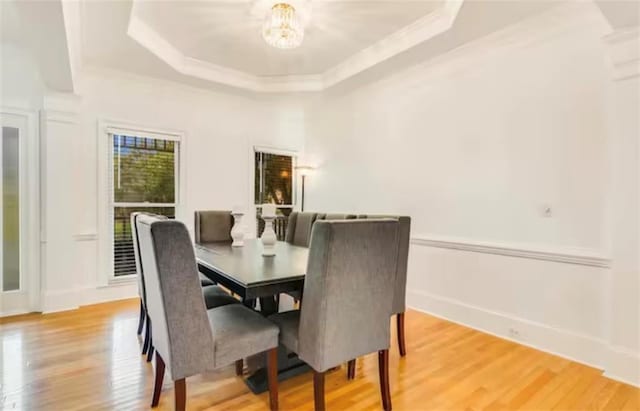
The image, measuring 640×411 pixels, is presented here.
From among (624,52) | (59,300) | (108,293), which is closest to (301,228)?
(108,293)

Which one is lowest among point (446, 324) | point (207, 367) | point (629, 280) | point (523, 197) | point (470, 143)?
point (446, 324)

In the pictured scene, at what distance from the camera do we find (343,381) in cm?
216

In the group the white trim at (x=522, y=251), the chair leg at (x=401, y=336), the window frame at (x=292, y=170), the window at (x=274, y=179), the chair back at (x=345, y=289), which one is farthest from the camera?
the window at (x=274, y=179)

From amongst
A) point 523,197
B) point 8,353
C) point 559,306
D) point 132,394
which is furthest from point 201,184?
point 559,306

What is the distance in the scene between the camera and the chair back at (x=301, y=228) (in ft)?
10.8

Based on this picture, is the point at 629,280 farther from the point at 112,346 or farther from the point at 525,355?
the point at 112,346

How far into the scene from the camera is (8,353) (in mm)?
2467

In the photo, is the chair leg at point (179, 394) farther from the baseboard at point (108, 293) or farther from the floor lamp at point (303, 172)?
the floor lamp at point (303, 172)

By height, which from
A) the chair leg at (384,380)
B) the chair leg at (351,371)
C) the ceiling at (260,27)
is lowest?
the chair leg at (351,371)

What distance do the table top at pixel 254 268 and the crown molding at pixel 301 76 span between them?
206cm

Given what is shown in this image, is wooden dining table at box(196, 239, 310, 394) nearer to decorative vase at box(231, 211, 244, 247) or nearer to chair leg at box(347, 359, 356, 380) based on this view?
decorative vase at box(231, 211, 244, 247)

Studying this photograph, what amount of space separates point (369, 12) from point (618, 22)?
170 centimetres

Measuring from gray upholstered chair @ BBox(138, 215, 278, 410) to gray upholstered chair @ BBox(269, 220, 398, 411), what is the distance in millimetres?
311

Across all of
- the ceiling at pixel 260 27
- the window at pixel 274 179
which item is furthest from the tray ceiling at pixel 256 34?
the window at pixel 274 179
